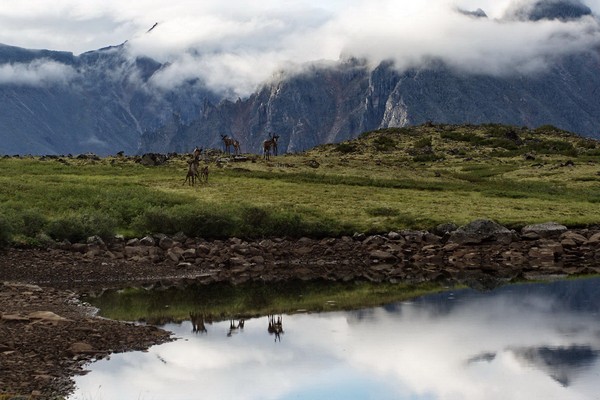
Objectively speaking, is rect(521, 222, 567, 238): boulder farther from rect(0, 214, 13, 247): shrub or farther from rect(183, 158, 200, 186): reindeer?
rect(0, 214, 13, 247): shrub

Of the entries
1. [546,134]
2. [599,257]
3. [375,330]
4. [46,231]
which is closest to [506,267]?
[599,257]

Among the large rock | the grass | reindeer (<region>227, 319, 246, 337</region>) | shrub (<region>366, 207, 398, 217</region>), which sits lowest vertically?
the grass

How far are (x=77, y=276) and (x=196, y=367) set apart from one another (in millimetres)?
22199

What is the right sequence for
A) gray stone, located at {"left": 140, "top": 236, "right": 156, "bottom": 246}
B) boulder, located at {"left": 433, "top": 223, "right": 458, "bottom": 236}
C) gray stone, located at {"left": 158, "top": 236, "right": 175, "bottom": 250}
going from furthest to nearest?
boulder, located at {"left": 433, "top": 223, "right": 458, "bottom": 236}, gray stone, located at {"left": 158, "top": 236, "right": 175, "bottom": 250}, gray stone, located at {"left": 140, "top": 236, "right": 156, "bottom": 246}

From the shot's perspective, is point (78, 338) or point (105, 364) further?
point (78, 338)

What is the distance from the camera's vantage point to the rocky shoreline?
47.7 meters

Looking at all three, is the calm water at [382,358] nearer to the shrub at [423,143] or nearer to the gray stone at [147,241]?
the gray stone at [147,241]

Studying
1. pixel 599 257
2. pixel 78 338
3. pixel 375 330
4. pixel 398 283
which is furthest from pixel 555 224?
pixel 78 338

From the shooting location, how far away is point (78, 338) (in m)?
31.1

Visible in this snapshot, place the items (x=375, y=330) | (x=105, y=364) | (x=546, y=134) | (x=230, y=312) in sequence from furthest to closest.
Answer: (x=546, y=134) → (x=230, y=312) → (x=375, y=330) → (x=105, y=364)

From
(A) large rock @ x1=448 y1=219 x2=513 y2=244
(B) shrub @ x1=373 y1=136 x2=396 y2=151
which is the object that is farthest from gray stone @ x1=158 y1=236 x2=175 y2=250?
(B) shrub @ x1=373 y1=136 x2=396 y2=151

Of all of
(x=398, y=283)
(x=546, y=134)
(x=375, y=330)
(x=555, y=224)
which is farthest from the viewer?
(x=546, y=134)

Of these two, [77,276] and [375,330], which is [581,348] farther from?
[77,276]

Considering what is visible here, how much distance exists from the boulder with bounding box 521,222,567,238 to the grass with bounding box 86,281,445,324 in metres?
15.9
